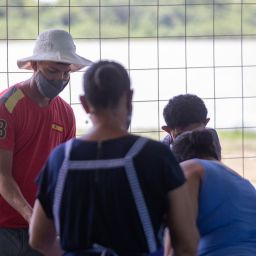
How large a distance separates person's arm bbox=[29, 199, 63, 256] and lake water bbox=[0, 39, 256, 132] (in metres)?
1.83

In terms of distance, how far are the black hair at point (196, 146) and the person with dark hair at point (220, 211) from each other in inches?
4.7

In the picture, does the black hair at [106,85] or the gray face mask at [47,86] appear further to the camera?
the gray face mask at [47,86]

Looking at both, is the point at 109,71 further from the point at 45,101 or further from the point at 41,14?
the point at 41,14

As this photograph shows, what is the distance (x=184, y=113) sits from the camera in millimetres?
2842

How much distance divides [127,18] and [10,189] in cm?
161

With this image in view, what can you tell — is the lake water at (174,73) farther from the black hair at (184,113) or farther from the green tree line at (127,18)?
the black hair at (184,113)

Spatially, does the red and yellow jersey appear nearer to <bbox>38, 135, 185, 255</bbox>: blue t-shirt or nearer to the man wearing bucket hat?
the man wearing bucket hat

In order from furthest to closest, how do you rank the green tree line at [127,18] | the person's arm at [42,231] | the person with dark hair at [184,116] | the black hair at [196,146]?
the green tree line at [127,18], the person with dark hair at [184,116], the black hair at [196,146], the person's arm at [42,231]

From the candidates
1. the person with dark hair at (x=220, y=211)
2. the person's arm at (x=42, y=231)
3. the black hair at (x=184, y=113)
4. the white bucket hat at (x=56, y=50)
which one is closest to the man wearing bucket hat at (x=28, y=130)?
the white bucket hat at (x=56, y=50)

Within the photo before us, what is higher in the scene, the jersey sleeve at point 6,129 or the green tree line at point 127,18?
the green tree line at point 127,18

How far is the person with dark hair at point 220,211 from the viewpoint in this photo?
7.44 ft

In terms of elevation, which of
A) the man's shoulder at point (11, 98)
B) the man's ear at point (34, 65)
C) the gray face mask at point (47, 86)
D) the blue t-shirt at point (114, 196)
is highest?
the man's ear at point (34, 65)

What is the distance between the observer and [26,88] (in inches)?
119

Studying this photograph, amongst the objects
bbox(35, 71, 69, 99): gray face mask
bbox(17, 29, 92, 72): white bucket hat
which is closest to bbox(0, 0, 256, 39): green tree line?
bbox(17, 29, 92, 72): white bucket hat
